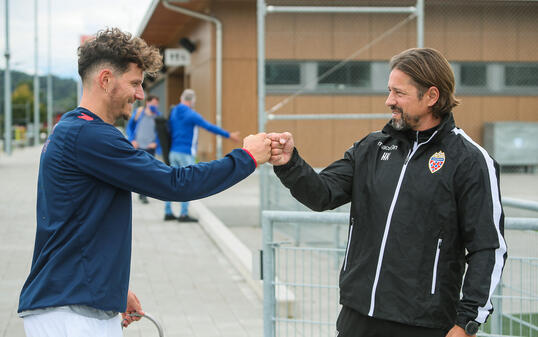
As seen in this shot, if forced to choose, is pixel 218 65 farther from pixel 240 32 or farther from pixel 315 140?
pixel 315 140

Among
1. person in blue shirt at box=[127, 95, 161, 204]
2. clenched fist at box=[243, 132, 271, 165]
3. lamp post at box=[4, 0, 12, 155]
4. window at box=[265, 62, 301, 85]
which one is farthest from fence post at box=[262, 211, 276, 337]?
lamp post at box=[4, 0, 12, 155]

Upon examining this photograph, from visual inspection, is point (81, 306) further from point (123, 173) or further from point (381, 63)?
point (381, 63)

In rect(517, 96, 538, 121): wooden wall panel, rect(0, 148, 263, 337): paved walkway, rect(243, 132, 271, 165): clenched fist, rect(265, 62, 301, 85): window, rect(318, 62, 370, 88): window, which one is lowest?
rect(0, 148, 263, 337): paved walkway

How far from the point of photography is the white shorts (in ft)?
8.85

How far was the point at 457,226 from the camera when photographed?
288cm

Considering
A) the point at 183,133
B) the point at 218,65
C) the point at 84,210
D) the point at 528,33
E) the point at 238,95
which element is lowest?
the point at 84,210

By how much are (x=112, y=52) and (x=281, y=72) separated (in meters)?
9.30

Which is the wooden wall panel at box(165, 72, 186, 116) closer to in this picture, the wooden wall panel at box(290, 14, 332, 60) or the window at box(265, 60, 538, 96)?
the window at box(265, 60, 538, 96)

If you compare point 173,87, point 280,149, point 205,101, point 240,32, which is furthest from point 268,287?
point 173,87

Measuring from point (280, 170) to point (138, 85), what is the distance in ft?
2.32

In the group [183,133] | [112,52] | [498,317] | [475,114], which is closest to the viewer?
[112,52]

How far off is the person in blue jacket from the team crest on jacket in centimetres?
83

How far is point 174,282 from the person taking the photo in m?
→ 7.52

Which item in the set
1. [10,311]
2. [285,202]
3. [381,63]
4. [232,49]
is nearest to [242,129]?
[232,49]
